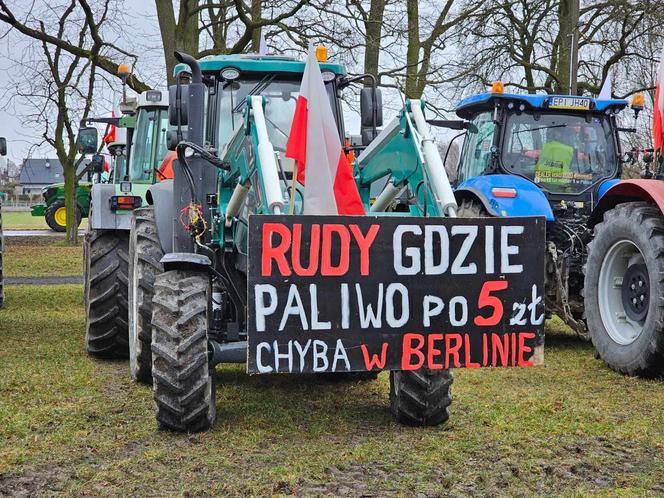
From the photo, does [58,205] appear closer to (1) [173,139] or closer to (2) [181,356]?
(1) [173,139]

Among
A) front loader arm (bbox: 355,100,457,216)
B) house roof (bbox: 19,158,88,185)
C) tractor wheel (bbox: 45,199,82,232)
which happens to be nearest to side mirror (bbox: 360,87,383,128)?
front loader arm (bbox: 355,100,457,216)

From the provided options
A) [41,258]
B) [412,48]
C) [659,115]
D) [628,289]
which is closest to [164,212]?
[628,289]

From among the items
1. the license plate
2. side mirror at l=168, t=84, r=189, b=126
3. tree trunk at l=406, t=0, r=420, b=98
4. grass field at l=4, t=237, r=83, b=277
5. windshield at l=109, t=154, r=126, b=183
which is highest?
tree trunk at l=406, t=0, r=420, b=98

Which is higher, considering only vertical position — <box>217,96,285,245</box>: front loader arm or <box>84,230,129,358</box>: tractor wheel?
<box>217,96,285,245</box>: front loader arm

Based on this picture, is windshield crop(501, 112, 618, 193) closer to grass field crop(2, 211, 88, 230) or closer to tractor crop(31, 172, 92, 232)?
tractor crop(31, 172, 92, 232)

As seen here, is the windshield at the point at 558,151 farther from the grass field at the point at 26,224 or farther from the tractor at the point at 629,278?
the grass field at the point at 26,224

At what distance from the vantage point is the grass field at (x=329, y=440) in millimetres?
4508

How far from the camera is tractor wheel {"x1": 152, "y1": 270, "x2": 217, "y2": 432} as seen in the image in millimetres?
5188

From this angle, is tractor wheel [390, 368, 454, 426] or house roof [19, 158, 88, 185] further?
house roof [19, 158, 88, 185]

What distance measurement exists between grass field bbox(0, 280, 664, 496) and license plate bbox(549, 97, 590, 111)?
3216 mm

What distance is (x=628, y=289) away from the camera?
7.86m

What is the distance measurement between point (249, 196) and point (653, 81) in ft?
63.6

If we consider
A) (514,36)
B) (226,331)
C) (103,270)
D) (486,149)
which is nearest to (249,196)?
(226,331)

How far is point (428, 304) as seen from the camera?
16.5ft
